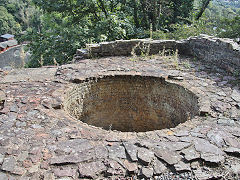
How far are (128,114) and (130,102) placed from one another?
0.41 meters

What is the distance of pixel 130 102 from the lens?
640cm

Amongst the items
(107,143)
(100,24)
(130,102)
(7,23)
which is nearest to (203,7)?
(100,24)

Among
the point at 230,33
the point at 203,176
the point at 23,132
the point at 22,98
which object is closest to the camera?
the point at 203,176

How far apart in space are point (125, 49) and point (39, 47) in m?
4.16

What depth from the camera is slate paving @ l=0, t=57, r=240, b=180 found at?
9.66 feet

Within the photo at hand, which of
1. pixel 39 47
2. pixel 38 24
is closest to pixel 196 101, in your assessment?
pixel 39 47

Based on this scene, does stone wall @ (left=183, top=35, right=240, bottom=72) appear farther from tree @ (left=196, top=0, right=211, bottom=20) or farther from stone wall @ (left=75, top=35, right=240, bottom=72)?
tree @ (left=196, top=0, right=211, bottom=20)

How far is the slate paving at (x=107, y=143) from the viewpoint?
2943 mm

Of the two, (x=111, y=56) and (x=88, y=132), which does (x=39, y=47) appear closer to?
(x=111, y=56)

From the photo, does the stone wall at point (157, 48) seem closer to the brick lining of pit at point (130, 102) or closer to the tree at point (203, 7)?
the brick lining of pit at point (130, 102)

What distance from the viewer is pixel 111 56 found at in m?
7.56

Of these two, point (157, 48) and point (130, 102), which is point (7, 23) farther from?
point (130, 102)

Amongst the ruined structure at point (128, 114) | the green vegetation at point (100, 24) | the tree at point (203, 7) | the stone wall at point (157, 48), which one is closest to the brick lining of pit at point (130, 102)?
the ruined structure at point (128, 114)

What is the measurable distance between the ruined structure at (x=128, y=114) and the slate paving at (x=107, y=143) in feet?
0.05
